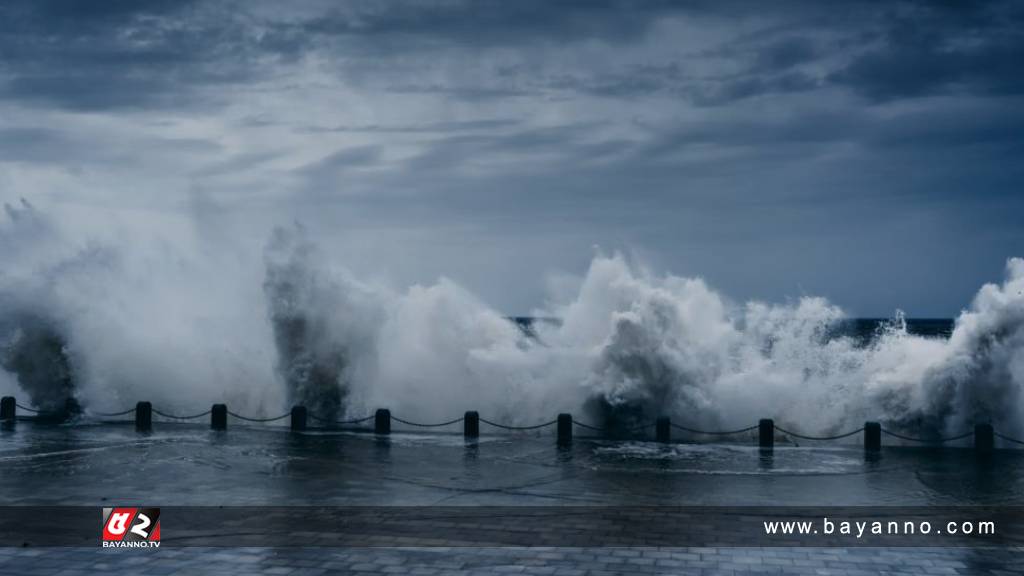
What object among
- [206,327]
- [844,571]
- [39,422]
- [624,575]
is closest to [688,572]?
[624,575]

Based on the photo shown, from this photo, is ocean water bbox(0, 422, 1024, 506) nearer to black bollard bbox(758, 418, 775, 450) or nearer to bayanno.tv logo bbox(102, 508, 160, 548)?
black bollard bbox(758, 418, 775, 450)

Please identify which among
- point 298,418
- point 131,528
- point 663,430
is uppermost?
point 298,418

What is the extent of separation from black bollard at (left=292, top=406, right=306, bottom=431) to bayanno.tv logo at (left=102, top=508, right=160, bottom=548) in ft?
31.7

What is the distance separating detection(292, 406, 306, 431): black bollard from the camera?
20453 mm

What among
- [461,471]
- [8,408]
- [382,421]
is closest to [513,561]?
[461,471]

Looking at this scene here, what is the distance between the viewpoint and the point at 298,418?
20.5m

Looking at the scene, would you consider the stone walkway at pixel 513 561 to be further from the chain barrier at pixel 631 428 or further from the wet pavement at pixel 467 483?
the chain barrier at pixel 631 428

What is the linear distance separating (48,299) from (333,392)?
966cm

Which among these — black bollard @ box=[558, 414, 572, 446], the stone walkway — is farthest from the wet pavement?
black bollard @ box=[558, 414, 572, 446]

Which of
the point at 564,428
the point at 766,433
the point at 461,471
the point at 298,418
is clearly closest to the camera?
the point at 461,471

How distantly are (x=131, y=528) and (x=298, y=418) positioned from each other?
1061 cm

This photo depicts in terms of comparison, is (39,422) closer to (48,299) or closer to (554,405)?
(48,299)

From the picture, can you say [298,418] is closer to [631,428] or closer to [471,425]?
[471,425]

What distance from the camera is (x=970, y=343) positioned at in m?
21.6
